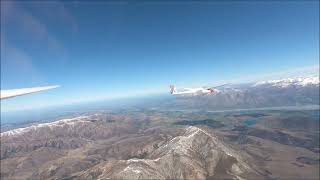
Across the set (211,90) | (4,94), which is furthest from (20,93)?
(211,90)

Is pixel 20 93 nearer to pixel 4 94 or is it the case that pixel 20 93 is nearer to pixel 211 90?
pixel 4 94

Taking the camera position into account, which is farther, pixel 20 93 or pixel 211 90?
pixel 211 90

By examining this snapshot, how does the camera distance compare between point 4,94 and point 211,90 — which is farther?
point 211,90
